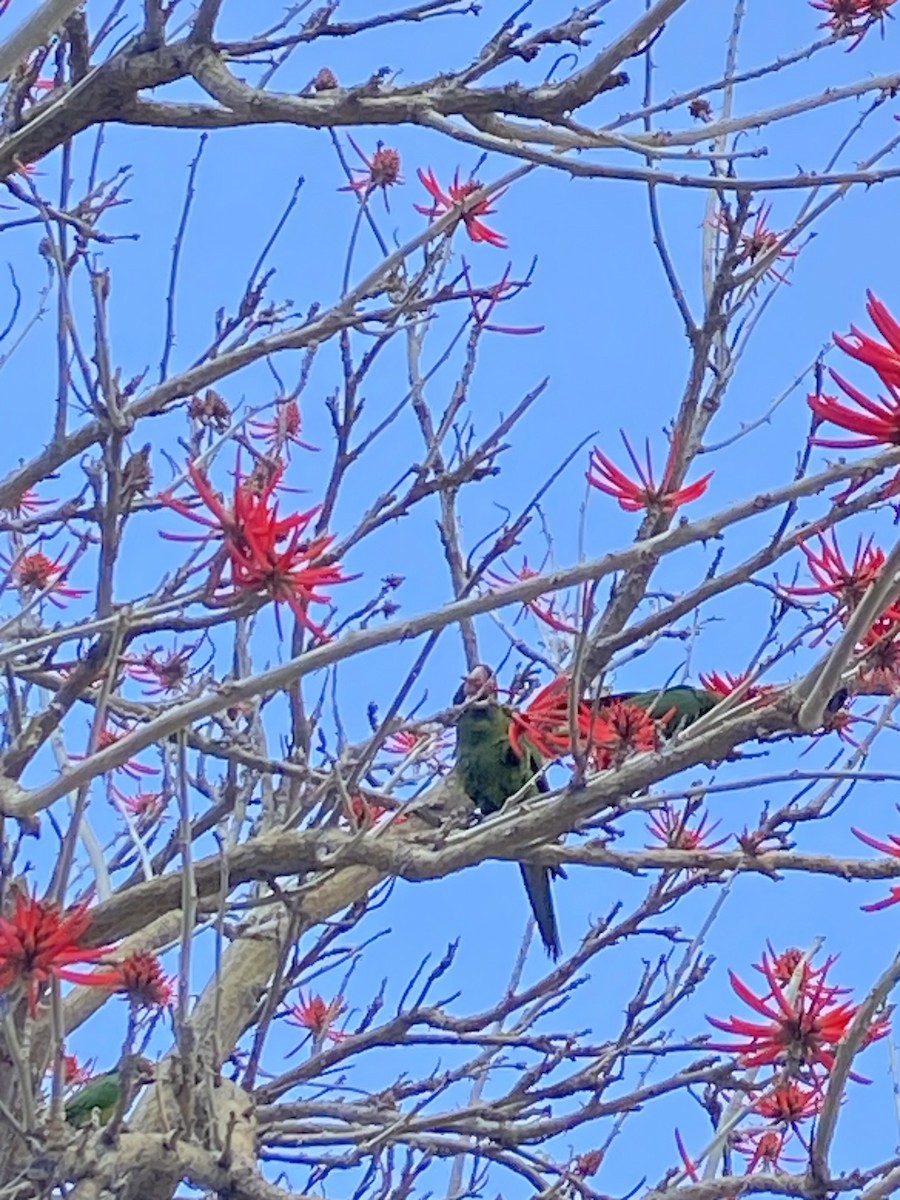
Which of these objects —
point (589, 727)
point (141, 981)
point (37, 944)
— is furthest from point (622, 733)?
point (37, 944)

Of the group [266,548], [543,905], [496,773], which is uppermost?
[496,773]

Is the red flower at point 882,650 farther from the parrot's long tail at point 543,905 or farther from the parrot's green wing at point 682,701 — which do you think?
the parrot's long tail at point 543,905

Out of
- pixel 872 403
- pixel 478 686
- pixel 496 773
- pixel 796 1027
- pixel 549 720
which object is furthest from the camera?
pixel 496 773

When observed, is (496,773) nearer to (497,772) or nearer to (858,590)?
(497,772)

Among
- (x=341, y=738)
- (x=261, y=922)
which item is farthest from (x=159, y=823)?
(x=341, y=738)

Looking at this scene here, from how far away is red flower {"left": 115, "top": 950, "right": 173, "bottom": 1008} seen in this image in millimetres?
2268

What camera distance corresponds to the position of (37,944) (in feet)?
6.42

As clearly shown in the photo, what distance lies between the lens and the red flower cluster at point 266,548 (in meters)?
1.75

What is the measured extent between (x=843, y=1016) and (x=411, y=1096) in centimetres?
113

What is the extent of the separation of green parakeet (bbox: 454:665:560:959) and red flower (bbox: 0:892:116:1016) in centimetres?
169

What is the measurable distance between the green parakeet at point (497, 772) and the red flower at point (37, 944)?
1.69 m

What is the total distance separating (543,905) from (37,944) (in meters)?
1.98

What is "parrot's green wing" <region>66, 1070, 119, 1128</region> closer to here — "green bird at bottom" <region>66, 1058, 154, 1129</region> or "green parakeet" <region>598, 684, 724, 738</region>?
"green bird at bottom" <region>66, 1058, 154, 1129</region>

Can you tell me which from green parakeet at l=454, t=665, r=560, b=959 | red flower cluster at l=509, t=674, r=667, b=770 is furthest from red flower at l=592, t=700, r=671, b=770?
green parakeet at l=454, t=665, r=560, b=959
